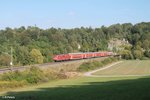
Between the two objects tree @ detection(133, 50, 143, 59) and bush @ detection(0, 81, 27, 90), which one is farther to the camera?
tree @ detection(133, 50, 143, 59)

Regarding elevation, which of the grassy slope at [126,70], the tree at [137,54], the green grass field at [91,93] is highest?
the green grass field at [91,93]

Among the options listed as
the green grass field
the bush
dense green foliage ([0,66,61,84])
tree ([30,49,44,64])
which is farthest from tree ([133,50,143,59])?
the green grass field

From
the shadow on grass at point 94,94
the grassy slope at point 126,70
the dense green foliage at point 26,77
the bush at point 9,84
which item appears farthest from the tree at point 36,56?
the shadow on grass at point 94,94

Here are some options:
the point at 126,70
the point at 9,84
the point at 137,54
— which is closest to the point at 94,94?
the point at 9,84

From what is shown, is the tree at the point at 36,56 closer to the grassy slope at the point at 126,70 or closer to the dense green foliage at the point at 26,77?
the grassy slope at the point at 126,70

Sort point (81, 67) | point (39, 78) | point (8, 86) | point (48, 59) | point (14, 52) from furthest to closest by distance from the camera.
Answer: point (48, 59) → point (14, 52) → point (81, 67) → point (39, 78) → point (8, 86)

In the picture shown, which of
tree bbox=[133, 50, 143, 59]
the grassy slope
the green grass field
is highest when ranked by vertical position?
the green grass field

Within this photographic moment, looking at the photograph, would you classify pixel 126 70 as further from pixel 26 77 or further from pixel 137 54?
pixel 137 54

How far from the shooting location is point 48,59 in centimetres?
11744

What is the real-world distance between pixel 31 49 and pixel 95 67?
22.3 metres

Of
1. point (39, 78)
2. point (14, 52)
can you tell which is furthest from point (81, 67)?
point (39, 78)

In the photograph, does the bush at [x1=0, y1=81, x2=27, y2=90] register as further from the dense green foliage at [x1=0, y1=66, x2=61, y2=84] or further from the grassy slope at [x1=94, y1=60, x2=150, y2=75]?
the grassy slope at [x1=94, y1=60, x2=150, y2=75]

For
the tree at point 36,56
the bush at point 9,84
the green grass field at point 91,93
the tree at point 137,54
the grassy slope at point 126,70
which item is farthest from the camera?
the tree at point 137,54

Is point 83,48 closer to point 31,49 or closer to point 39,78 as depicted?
point 31,49
